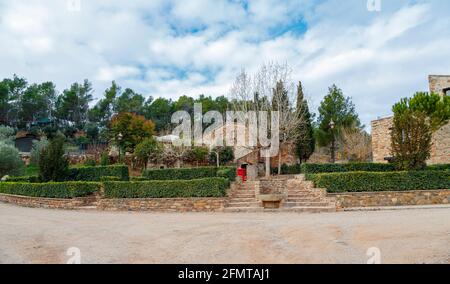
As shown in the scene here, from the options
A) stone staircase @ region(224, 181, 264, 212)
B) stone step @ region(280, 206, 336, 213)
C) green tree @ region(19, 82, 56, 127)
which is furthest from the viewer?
green tree @ region(19, 82, 56, 127)

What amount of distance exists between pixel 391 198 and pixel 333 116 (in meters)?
20.6

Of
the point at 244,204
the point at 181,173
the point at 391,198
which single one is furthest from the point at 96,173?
the point at 391,198

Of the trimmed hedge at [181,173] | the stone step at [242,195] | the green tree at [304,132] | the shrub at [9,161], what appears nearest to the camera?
the stone step at [242,195]

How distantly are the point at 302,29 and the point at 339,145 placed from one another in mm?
24542

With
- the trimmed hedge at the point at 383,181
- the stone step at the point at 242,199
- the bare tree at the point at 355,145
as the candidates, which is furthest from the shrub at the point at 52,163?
the bare tree at the point at 355,145

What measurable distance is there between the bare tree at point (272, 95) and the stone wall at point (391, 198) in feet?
32.0

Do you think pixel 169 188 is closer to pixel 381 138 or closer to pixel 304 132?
pixel 304 132

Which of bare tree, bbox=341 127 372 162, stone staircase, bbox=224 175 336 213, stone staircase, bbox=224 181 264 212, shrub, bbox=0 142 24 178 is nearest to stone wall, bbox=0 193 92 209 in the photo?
stone staircase, bbox=224 181 264 212

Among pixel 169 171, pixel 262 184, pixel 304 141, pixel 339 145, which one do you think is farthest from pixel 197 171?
pixel 339 145

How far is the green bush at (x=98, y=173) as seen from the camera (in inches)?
832

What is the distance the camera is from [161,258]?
5820mm

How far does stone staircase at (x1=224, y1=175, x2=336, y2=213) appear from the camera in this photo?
44.3ft

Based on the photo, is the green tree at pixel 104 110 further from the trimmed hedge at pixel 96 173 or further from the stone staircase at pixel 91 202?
the stone staircase at pixel 91 202

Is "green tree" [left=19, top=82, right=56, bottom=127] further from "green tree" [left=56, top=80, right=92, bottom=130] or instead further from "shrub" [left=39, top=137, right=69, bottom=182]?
"shrub" [left=39, top=137, right=69, bottom=182]
